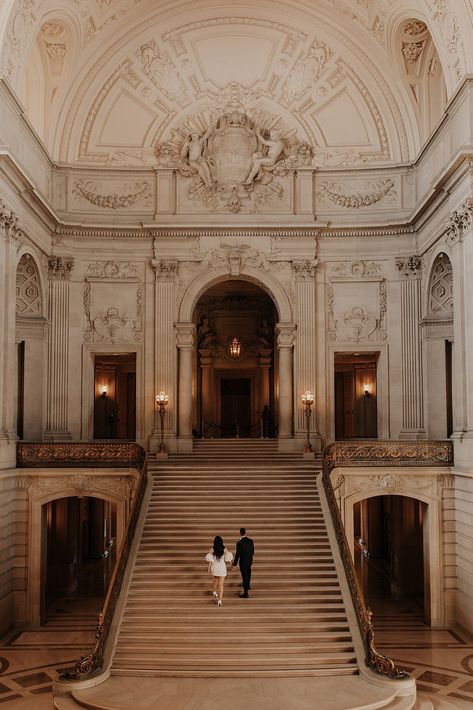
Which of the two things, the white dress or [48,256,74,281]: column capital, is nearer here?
the white dress

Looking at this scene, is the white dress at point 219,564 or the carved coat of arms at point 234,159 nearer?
the white dress at point 219,564

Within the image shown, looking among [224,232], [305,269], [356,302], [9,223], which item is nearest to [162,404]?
[224,232]

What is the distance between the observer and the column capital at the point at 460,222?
60.4 ft

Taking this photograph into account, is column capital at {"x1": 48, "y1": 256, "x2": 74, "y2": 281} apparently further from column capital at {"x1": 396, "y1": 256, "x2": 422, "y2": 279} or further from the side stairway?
column capital at {"x1": 396, "y1": 256, "x2": 422, "y2": 279}

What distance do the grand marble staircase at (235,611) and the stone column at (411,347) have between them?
4.47m

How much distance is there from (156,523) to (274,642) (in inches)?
184

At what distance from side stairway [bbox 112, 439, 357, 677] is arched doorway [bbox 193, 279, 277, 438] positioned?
8775mm

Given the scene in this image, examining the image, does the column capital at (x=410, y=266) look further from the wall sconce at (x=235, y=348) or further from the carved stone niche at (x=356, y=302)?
the wall sconce at (x=235, y=348)

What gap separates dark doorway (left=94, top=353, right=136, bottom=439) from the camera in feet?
100

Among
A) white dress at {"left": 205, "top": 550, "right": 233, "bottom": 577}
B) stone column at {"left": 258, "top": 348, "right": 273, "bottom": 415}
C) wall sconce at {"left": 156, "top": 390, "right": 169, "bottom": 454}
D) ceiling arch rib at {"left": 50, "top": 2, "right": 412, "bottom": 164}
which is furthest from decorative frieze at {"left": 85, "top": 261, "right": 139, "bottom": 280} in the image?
white dress at {"left": 205, "top": 550, "right": 233, "bottom": 577}

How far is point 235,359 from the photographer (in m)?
30.9

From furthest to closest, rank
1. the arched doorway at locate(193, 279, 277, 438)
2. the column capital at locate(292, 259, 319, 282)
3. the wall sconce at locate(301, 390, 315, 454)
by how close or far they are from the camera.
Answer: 1. the arched doorway at locate(193, 279, 277, 438)
2. the column capital at locate(292, 259, 319, 282)
3. the wall sconce at locate(301, 390, 315, 454)

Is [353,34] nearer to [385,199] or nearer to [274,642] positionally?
[385,199]

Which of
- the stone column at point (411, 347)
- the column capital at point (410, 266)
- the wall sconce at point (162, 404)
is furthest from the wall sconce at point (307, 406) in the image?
the column capital at point (410, 266)
